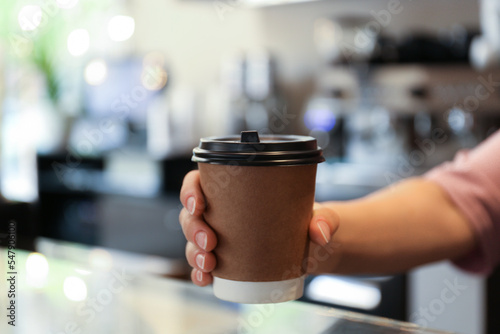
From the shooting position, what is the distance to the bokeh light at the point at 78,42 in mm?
4113

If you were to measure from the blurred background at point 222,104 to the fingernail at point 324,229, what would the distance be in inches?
43.5

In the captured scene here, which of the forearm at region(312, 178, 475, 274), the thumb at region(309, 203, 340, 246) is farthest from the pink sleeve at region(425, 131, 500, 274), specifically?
the thumb at region(309, 203, 340, 246)

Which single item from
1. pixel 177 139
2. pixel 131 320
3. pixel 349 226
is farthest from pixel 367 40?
pixel 131 320

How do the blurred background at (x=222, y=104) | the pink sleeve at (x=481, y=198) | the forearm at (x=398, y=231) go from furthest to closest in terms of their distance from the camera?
the blurred background at (x=222, y=104) → the pink sleeve at (x=481, y=198) → the forearm at (x=398, y=231)

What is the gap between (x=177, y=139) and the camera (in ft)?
11.3

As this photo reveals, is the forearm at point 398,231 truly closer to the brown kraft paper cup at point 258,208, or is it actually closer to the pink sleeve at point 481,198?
the pink sleeve at point 481,198

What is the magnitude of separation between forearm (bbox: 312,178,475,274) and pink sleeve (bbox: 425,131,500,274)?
20mm

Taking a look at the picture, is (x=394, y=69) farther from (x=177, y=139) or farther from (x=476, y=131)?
(x=177, y=139)

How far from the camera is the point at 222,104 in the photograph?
3.35 meters

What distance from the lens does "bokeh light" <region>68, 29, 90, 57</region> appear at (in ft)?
13.5

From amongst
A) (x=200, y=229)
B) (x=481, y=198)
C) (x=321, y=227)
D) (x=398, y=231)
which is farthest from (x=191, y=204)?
(x=481, y=198)

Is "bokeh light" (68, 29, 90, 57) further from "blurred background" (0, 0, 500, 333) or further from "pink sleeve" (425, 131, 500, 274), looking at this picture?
"pink sleeve" (425, 131, 500, 274)

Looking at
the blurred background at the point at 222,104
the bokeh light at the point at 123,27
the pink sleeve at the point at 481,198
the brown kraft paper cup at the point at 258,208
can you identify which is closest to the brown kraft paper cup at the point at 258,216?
the brown kraft paper cup at the point at 258,208

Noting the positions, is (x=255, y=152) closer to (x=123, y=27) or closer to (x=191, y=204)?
(x=191, y=204)
